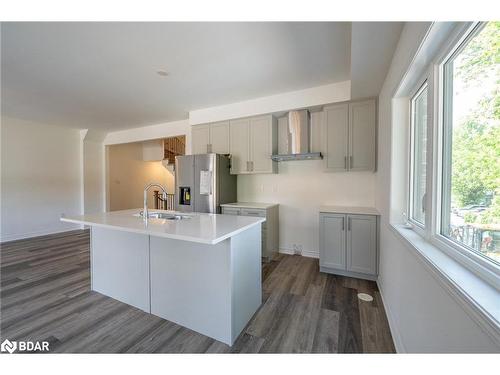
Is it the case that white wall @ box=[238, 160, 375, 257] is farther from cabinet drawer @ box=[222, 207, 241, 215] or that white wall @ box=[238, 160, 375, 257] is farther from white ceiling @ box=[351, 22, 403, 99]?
white ceiling @ box=[351, 22, 403, 99]

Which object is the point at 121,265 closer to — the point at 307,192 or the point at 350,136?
the point at 307,192

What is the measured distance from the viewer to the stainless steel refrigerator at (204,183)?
357cm

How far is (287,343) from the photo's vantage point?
159 cm

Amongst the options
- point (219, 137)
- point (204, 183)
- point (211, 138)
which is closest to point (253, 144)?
point (219, 137)

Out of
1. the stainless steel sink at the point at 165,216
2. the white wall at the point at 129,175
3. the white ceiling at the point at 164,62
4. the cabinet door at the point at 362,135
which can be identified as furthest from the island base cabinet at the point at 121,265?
the white wall at the point at 129,175

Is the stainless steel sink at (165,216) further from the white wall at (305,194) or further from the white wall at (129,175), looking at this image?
the white wall at (129,175)

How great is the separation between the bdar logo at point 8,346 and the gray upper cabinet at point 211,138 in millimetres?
3180

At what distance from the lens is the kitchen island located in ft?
5.23

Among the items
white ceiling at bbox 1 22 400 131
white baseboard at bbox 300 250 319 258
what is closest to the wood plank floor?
white baseboard at bbox 300 250 319 258

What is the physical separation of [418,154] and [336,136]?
53.4 inches

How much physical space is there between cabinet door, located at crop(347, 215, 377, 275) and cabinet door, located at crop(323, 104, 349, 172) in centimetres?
79

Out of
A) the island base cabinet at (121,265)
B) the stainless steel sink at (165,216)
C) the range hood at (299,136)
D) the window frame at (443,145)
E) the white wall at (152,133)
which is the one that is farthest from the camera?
the white wall at (152,133)
